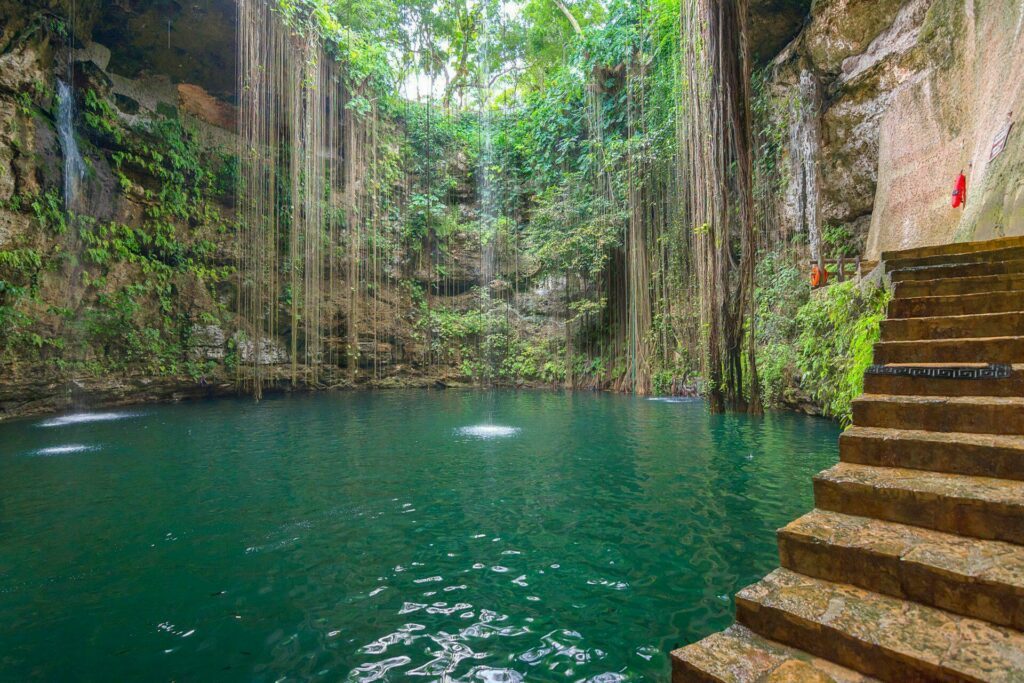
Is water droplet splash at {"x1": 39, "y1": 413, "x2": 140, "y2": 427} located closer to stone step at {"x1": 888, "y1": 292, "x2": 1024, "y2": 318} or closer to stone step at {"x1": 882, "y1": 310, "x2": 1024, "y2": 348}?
stone step at {"x1": 882, "y1": 310, "x2": 1024, "y2": 348}

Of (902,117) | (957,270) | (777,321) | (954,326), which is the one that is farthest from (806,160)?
(954,326)

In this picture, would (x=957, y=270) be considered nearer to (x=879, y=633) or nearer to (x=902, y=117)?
(x=879, y=633)

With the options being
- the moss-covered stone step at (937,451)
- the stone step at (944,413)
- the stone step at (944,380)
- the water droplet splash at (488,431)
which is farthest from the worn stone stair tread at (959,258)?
the water droplet splash at (488,431)

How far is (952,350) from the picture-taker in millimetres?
2465

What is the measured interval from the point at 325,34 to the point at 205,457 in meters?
9.81

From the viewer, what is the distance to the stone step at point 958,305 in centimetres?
269

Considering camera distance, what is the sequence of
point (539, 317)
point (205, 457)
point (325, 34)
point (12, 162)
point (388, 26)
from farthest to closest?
1. point (539, 317)
2. point (388, 26)
3. point (325, 34)
4. point (12, 162)
5. point (205, 457)

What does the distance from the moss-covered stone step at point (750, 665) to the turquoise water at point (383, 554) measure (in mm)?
319

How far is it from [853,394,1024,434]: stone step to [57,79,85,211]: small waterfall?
11.9 metres

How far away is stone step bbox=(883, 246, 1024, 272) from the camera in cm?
317

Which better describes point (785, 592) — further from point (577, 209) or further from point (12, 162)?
point (577, 209)

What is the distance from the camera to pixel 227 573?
7.34 feet

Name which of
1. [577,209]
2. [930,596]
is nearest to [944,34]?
[577,209]

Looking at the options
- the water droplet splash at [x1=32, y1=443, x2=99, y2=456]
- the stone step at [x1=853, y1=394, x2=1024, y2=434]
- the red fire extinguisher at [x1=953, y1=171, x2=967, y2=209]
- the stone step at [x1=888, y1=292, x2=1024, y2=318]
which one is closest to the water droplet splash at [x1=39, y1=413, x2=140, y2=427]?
the water droplet splash at [x1=32, y1=443, x2=99, y2=456]
